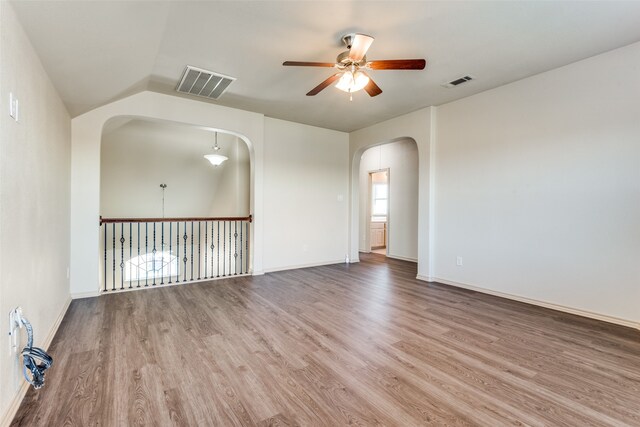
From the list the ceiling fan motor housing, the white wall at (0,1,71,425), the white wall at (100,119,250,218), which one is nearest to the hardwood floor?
the white wall at (0,1,71,425)

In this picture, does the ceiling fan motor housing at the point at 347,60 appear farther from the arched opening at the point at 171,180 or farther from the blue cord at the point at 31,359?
the arched opening at the point at 171,180

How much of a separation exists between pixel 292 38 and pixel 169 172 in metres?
5.75

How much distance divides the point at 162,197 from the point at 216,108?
408 centimetres

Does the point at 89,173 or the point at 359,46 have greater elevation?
the point at 359,46

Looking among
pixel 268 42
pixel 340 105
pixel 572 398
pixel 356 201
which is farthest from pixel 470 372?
Result: pixel 356 201

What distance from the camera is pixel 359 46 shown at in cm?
250

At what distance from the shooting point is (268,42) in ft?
9.33

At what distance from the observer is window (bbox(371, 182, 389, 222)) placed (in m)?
8.69

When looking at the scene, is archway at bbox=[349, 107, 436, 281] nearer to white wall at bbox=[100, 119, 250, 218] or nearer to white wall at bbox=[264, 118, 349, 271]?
white wall at bbox=[264, 118, 349, 271]

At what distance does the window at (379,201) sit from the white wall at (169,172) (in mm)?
3767

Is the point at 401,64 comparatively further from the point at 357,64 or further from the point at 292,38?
the point at 292,38

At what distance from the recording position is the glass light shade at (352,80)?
2.86 m

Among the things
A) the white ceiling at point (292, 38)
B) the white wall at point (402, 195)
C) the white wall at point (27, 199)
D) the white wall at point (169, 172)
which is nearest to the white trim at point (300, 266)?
the white wall at point (402, 195)

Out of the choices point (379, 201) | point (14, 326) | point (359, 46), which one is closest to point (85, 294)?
point (14, 326)
